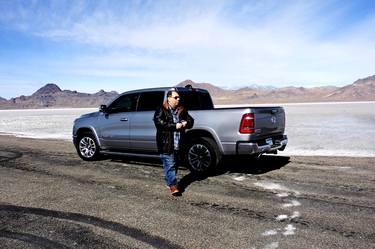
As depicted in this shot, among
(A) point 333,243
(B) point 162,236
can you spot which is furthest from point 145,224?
(A) point 333,243

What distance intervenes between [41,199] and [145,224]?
2.18 m

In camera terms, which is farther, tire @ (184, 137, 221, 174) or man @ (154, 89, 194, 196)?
tire @ (184, 137, 221, 174)

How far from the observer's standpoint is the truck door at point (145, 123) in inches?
340

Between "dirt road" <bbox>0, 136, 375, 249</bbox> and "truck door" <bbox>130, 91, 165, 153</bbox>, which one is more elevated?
"truck door" <bbox>130, 91, 165, 153</bbox>

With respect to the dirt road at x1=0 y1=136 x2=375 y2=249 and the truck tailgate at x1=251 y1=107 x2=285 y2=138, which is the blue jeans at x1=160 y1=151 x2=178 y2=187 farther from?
A: the truck tailgate at x1=251 y1=107 x2=285 y2=138

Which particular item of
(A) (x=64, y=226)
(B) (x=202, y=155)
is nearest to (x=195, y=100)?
(B) (x=202, y=155)

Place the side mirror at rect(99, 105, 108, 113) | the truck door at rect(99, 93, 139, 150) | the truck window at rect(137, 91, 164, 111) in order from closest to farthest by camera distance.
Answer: the truck window at rect(137, 91, 164, 111)
the truck door at rect(99, 93, 139, 150)
the side mirror at rect(99, 105, 108, 113)

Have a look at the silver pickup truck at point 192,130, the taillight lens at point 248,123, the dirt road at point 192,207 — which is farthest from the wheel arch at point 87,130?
the taillight lens at point 248,123

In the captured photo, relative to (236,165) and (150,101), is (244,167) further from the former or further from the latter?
(150,101)

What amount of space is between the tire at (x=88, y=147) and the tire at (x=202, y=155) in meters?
2.84

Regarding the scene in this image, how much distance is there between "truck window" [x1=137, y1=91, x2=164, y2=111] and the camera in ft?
28.8

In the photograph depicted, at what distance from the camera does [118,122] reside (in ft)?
30.5

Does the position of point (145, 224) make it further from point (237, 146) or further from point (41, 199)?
point (237, 146)

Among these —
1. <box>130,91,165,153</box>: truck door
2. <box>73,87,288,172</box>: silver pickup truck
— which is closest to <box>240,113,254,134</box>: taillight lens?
<box>73,87,288,172</box>: silver pickup truck
